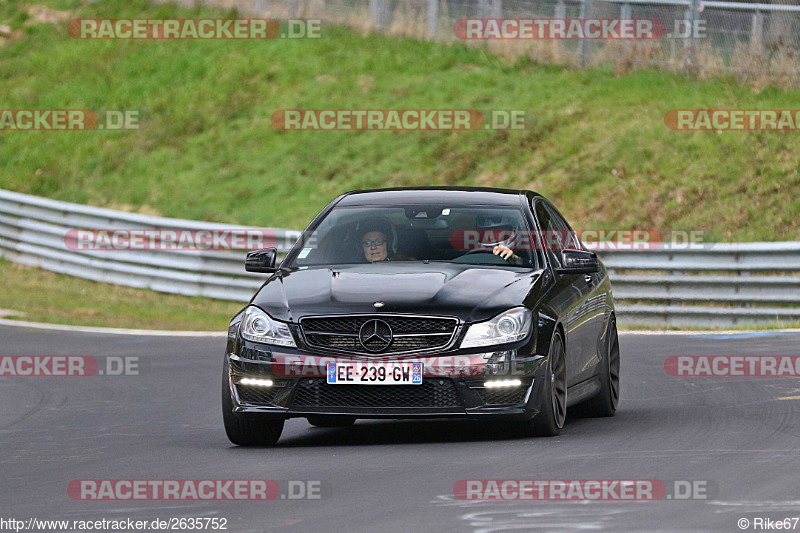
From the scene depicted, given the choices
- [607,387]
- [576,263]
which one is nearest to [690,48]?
[607,387]

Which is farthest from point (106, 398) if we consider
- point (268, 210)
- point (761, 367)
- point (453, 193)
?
point (268, 210)

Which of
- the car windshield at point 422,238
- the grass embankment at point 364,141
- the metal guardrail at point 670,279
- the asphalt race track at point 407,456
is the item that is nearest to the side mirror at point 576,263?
the car windshield at point 422,238

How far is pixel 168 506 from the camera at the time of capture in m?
7.68

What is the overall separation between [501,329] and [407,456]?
948 mm

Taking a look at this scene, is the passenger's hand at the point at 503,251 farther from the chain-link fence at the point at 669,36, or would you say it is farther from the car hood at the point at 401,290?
the chain-link fence at the point at 669,36

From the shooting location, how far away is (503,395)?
9.46 meters

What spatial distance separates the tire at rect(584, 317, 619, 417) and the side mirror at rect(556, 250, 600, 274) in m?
1.06

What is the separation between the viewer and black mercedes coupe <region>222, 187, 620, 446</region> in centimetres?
940

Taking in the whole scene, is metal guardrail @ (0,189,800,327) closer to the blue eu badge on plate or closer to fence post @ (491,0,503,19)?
fence post @ (491,0,503,19)

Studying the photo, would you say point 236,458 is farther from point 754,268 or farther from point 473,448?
point 754,268

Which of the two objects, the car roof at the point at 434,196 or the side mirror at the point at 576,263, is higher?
the car roof at the point at 434,196

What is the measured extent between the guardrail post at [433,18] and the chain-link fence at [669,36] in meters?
0.02

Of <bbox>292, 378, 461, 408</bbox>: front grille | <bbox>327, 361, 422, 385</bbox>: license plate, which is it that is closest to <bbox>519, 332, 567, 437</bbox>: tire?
<bbox>292, 378, 461, 408</bbox>: front grille

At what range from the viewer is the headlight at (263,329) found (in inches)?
376
